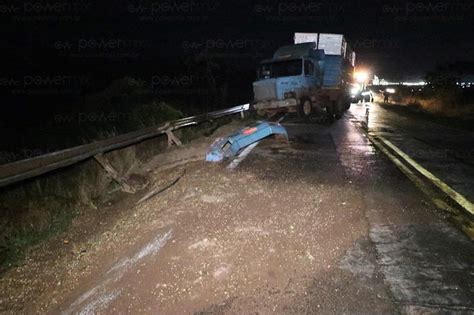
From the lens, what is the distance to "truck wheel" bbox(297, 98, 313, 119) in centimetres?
1839

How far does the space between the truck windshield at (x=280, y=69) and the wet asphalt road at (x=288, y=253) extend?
39.0 feet

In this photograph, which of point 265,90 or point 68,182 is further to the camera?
point 265,90

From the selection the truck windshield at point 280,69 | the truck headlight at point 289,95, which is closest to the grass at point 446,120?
the truck headlight at point 289,95

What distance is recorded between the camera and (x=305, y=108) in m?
18.7

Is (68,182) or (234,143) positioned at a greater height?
(234,143)

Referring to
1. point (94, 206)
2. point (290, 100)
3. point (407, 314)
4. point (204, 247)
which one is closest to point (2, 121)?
point (94, 206)

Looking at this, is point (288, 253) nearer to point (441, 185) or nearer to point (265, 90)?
point (441, 185)

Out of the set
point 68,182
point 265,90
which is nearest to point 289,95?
point 265,90

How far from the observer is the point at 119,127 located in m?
Answer: 13.1

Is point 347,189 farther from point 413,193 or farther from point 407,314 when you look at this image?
point 407,314

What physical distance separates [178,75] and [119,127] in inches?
686

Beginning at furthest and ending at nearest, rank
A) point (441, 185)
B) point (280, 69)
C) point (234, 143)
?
point (280, 69) → point (234, 143) → point (441, 185)

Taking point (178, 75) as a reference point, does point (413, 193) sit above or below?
below

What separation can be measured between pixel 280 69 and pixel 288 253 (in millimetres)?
15435
